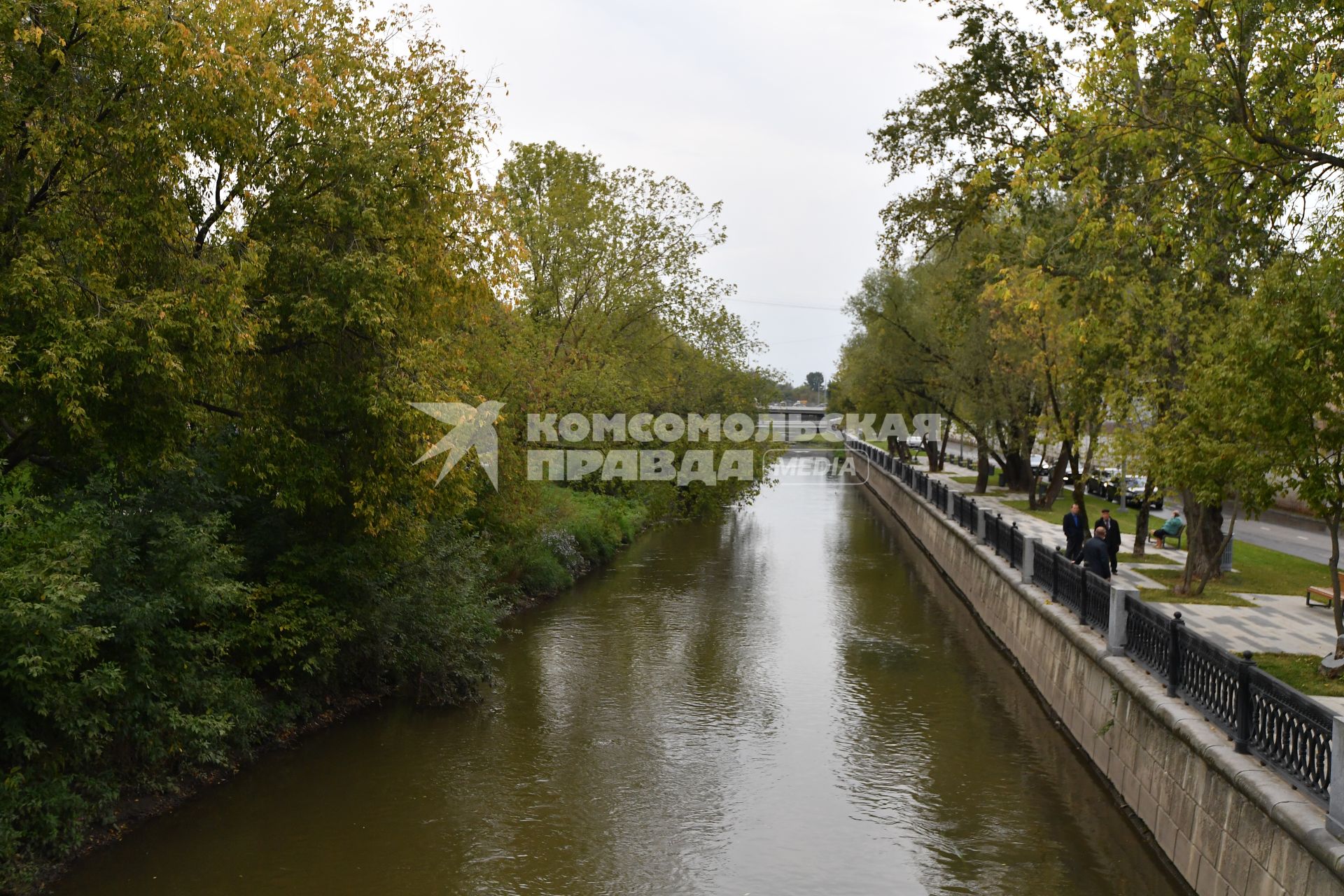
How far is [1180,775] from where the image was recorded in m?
9.92

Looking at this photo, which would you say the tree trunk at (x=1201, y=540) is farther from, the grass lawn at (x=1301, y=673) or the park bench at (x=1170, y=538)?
the park bench at (x=1170, y=538)

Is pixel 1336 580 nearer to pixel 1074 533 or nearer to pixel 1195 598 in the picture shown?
pixel 1195 598

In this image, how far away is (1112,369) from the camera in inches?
873

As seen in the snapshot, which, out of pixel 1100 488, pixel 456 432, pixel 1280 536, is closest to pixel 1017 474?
pixel 1100 488

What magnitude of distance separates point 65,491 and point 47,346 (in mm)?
1878

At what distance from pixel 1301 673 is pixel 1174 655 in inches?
116

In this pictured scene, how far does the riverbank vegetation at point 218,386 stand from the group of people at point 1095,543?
8.79m

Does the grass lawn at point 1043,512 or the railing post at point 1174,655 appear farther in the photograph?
the grass lawn at point 1043,512

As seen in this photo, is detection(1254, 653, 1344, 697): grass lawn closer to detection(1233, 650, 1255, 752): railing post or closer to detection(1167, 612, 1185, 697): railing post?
detection(1167, 612, 1185, 697): railing post

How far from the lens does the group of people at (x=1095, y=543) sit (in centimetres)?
1659

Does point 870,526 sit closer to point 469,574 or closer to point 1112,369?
point 1112,369

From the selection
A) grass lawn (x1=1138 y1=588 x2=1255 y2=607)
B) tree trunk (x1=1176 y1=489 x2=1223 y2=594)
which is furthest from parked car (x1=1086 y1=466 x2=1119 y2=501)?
grass lawn (x1=1138 y1=588 x2=1255 y2=607)

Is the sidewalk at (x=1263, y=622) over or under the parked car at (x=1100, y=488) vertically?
under

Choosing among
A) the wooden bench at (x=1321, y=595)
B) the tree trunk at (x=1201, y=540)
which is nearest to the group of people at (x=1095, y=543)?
the tree trunk at (x=1201, y=540)
